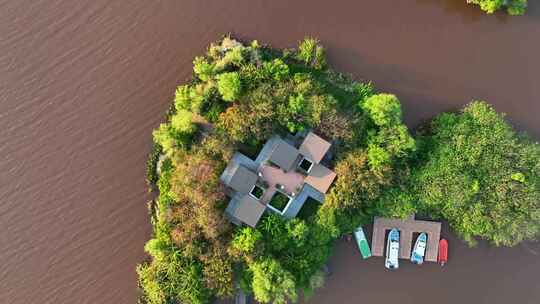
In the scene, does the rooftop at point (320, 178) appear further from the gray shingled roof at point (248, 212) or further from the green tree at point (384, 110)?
the green tree at point (384, 110)

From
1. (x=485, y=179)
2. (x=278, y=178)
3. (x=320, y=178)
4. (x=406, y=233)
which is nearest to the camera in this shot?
(x=485, y=179)

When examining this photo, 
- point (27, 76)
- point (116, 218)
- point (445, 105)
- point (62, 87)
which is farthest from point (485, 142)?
point (27, 76)

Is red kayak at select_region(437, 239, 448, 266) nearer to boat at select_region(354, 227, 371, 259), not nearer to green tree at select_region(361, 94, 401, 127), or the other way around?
boat at select_region(354, 227, 371, 259)

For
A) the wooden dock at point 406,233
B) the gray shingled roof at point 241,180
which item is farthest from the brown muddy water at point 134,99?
the gray shingled roof at point 241,180

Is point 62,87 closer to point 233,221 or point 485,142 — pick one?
point 233,221

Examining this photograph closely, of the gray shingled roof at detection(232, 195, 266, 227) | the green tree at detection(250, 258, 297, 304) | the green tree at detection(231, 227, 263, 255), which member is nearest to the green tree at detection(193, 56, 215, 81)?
the gray shingled roof at detection(232, 195, 266, 227)

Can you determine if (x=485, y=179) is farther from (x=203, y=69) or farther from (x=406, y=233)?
(x=203, y=69)

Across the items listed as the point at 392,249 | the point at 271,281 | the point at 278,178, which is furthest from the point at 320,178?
the point at 392,249
